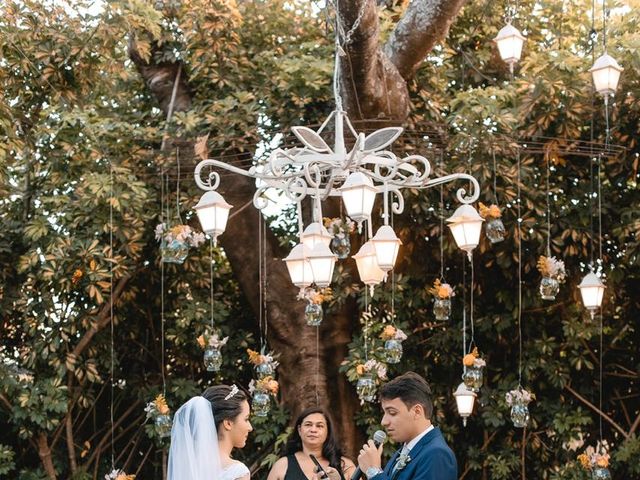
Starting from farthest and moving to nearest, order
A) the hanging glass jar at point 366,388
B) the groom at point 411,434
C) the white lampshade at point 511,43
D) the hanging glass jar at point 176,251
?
the hanging glass jar at point 366,388 < the white lampshade at point 511,43 < the hanging glass jar at point 176,251 < the groom at point 411,434

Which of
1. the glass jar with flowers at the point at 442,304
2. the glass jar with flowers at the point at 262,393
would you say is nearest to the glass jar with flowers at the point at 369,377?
the glass jar with flowers at the point at 262,393

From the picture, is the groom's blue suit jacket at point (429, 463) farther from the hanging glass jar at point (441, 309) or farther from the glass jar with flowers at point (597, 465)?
the glass jar with flowers at point (597, 465)

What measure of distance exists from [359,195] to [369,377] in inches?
114

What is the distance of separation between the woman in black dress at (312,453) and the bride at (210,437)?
218cm

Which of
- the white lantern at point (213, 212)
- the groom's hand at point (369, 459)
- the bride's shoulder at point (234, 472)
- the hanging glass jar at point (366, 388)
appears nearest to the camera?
the bride's shoulder at point (234, 472)

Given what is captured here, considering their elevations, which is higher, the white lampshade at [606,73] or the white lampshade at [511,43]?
the white lampshade at [511,43]

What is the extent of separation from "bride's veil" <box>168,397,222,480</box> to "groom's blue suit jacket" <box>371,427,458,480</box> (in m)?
0.63

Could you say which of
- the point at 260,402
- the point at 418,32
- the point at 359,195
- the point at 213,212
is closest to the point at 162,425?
the point at 260,402

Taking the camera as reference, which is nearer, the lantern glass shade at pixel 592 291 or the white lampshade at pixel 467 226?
the white lampshade at pixel 467 226

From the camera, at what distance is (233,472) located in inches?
170

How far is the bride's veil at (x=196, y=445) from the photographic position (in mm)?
4312

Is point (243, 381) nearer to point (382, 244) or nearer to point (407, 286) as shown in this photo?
point (407, 286)

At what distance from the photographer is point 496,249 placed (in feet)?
29.8

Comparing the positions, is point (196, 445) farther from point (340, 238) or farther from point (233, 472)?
point (340, 238)
